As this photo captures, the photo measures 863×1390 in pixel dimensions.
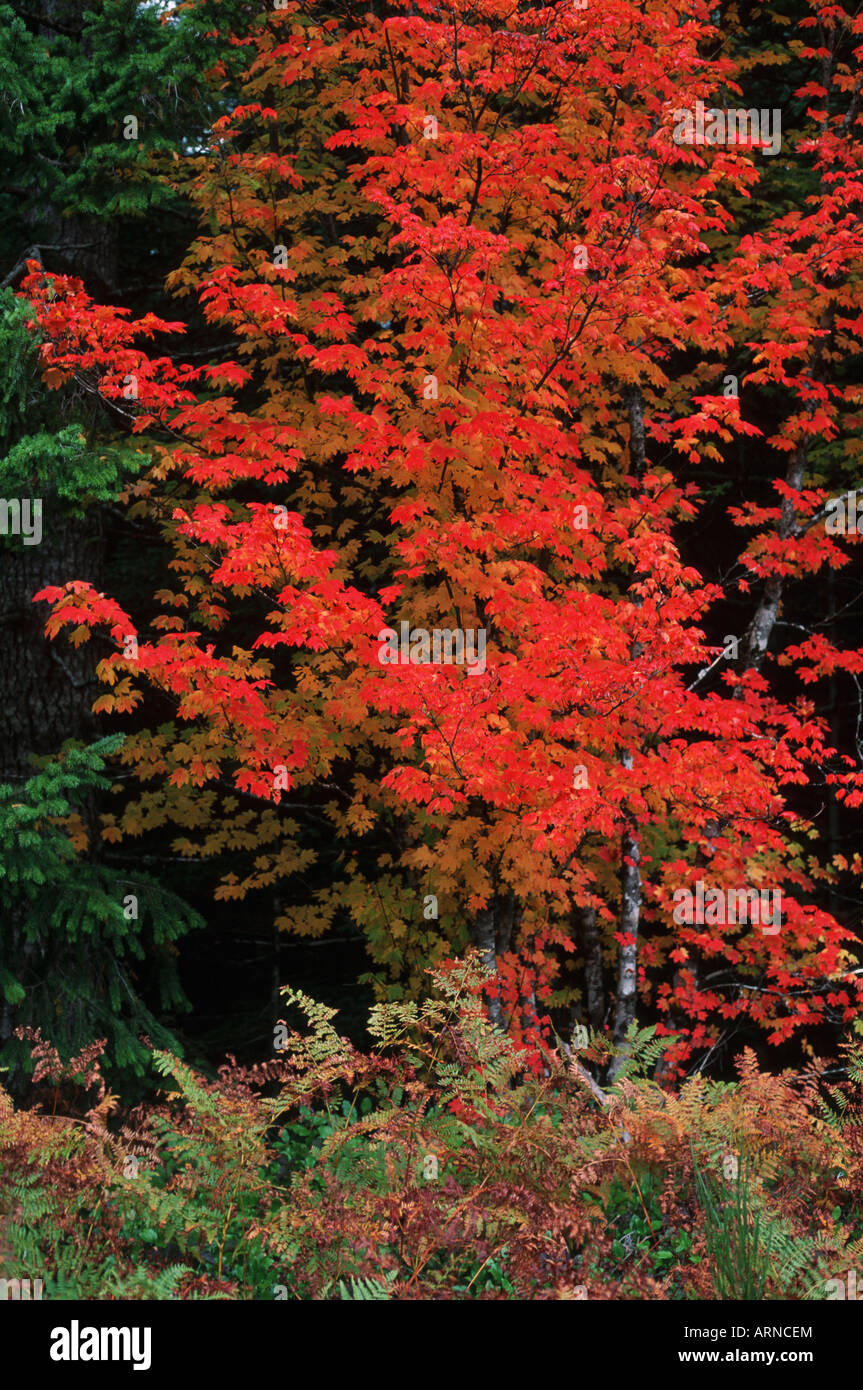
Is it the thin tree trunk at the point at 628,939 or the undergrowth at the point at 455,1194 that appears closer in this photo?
the undergrowth at the point at 455,1194

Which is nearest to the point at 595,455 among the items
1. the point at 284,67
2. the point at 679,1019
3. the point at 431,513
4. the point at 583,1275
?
the point at 431,513

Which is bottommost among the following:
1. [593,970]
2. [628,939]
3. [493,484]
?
[593,970]

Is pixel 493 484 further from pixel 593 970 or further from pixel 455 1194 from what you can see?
pixel 455 1194

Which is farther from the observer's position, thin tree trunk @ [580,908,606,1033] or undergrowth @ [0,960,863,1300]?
thin tree trunk @ [580,908,606,1033]

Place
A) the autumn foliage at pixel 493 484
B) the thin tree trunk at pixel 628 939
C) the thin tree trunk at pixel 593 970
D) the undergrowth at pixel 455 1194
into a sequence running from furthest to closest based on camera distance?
the thin tree trunk at pixel 593 970
the thin tree trunk at pixel 628 939
the autumn foliage at pixel 493 484
the undergrowth at pixel 455 1194

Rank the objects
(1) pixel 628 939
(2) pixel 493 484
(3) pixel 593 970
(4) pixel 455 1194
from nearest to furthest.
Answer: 1. (4) pixel 455 1194
2. (2) pixel 493 484
3. (1) pixel 628 939
4. (3) pixel 593 970

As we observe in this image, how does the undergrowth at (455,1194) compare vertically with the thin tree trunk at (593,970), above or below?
above

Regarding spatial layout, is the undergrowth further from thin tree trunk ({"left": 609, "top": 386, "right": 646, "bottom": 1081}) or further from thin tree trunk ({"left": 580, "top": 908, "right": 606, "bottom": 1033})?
thin tree trunk ({"left": 580, "top": 908, "right": 606, "bottom": 1033})

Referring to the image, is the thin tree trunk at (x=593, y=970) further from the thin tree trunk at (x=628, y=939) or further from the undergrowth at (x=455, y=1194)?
the undergrowth at (x=455, y=1194)

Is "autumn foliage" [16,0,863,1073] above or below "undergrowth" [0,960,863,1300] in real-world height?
above

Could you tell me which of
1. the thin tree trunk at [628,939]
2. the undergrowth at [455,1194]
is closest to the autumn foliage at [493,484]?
the thin tree trunk at [628,939]

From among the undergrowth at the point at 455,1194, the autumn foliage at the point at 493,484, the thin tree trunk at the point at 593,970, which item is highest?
the autumn foliage at the point at 493,484

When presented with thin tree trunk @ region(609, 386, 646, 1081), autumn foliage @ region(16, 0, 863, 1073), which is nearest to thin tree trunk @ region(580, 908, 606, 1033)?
autumn foliage @ region(16, 0, 863, 1073)

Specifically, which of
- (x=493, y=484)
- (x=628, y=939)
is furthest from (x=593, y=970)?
(x=493, y=484)
